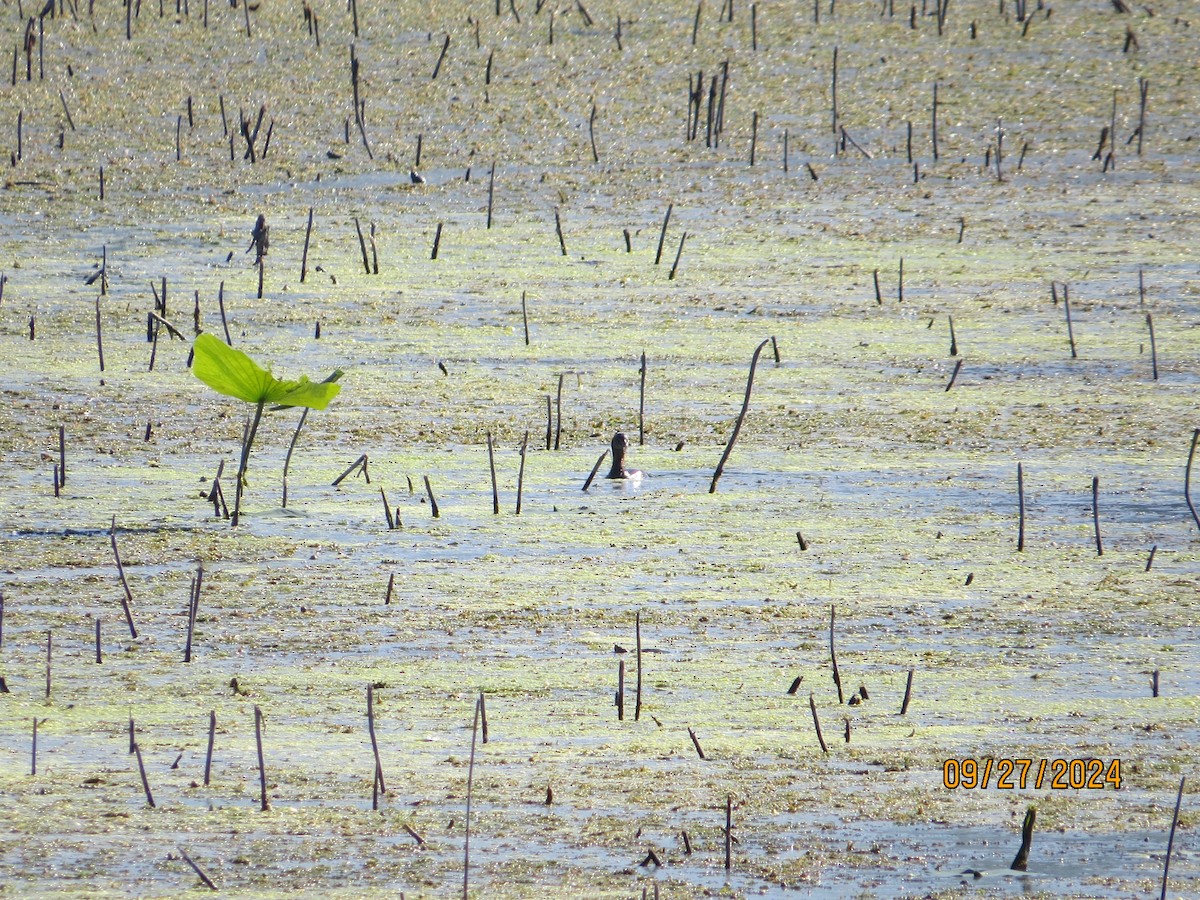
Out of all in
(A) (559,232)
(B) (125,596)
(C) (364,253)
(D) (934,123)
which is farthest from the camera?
(D) (934,123)

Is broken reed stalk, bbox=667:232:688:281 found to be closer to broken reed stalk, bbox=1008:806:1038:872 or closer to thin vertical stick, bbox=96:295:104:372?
thin vertical stick, bbox=96:295:104:372

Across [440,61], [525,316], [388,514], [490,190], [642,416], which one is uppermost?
[440,61]

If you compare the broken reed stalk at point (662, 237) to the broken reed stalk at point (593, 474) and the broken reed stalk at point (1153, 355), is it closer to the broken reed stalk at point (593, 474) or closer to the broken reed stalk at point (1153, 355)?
the broken reed stalk at point (1153, 355)

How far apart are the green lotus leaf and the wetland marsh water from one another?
0.71 ft

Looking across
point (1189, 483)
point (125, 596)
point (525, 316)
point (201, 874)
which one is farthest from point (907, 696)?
point (525, 316)

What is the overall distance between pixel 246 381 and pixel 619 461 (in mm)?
798

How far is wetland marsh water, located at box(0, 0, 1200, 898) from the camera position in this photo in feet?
7.75

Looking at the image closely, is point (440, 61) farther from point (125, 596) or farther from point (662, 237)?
point (125, 596)

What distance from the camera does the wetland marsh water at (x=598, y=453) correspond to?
2363 mm

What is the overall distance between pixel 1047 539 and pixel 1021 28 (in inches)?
174

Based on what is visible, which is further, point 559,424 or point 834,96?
point 834,96

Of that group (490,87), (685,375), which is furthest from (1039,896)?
(490,87)

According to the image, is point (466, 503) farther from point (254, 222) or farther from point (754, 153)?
point (754, 153)

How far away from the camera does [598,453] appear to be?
4.18 m
